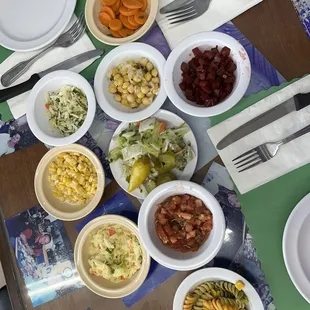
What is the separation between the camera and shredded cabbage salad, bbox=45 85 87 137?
4.45 ft

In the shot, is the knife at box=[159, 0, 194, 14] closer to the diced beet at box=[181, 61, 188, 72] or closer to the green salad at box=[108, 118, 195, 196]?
the diced beet at box=[181, 61, 188, 72]

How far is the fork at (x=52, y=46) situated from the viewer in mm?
1411

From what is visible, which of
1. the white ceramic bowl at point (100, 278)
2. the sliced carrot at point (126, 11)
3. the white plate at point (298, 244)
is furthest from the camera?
the sliced carrot at point (126, 11)

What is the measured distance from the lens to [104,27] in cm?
139

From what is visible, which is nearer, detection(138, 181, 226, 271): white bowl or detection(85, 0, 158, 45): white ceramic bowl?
detection(138, 181, 226, 271): white bowl

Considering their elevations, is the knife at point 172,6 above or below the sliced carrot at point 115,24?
below

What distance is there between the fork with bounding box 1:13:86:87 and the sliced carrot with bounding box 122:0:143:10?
0.50 ft

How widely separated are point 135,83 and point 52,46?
0.30 meters

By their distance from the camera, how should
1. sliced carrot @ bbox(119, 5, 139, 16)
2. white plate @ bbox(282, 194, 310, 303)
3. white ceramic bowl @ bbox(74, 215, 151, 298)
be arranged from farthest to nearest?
sliced carrot @ bbox(119, 5, 139, 16), white ceramic bowl @ bbox(74, 215, 151, 298), white plate @ bbox(282, 194, 310, 303)

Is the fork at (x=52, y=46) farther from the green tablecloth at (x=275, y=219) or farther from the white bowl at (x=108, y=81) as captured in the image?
the green tablecloth at (x=275, y=219)

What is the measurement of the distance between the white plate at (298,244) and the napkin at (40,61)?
2.36 feet

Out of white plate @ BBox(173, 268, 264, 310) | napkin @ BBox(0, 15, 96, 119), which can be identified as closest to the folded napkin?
napkin @ BBox(0, 15, 96, 119)

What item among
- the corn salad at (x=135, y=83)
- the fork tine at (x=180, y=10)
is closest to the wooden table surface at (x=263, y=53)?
the fork tine at (x=180, y=10)

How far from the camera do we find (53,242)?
4.48 feet
